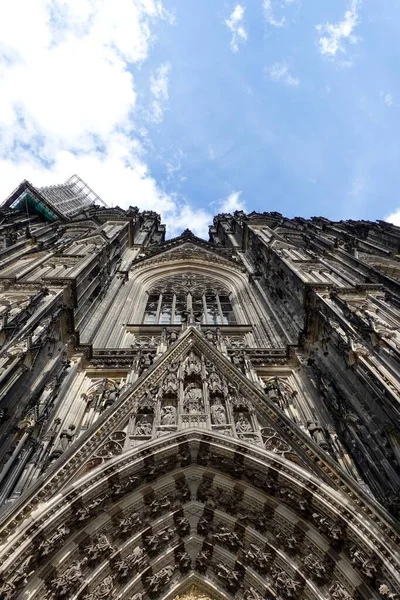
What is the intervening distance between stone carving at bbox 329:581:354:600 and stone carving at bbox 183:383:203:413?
3472 mm

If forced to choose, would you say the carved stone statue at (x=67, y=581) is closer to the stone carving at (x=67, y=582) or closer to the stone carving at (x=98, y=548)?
the stone carving at (x=67, y=582)

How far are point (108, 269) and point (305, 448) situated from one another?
1241 cm

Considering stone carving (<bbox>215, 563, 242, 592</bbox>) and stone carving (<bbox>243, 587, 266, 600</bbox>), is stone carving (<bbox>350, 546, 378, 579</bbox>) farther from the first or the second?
stone carving (<bbox>215, 563, 242, 592</bbox>)

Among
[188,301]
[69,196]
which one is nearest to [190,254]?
[188,301]

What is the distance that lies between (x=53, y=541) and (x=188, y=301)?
41.1 feet

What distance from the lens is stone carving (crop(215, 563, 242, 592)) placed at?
6418 millimetres

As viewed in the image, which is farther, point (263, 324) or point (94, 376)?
point (263, 324)

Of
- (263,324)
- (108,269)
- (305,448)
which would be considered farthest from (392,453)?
(108,269)

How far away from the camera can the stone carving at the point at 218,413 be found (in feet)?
26.0

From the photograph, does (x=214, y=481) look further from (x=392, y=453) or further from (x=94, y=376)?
(x=94, y=376)

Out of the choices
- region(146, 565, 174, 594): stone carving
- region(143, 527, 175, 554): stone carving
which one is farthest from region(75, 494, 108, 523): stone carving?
region(146, 565, 174, 594): stone carving

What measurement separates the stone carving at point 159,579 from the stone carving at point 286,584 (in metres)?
1.57

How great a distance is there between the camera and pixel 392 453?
21.1 feet

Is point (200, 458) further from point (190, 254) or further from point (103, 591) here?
point (190, 254)
